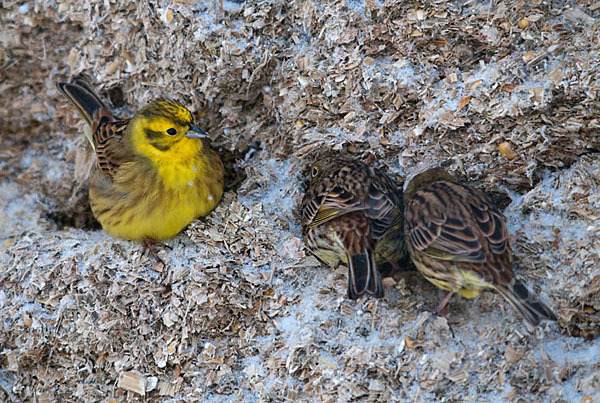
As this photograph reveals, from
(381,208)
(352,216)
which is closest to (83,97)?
(352,216)

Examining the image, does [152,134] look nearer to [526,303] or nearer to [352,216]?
[352,216]

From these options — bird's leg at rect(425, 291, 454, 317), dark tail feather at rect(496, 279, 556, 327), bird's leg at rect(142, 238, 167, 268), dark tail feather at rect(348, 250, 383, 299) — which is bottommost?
bird's leg at rect(425, 291, 454, 317)

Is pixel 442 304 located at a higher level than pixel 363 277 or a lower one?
lower

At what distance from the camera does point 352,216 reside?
4.18m

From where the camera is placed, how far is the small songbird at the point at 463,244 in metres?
3.53

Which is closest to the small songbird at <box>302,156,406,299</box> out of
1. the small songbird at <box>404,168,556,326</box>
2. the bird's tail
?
the small songbird at <box>404,168,556,326</box>

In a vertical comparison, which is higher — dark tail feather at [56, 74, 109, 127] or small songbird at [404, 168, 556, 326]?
dark tail feather at [56, 74, 109, 127]

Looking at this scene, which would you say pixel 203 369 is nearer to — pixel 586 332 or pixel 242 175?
pixel 242 175

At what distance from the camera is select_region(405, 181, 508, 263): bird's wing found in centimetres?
365

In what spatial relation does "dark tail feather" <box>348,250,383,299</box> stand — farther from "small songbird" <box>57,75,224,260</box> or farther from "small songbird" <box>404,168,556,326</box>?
"small songbird" <box>57,75,224,260</box>

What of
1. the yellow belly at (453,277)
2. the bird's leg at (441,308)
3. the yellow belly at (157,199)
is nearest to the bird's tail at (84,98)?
the yellow belly at (157,199)

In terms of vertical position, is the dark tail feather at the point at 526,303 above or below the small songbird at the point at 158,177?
below

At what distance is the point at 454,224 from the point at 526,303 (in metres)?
0.64

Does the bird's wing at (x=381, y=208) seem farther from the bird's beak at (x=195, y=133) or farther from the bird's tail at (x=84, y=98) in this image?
the bird's tail at (x=84, y=98)
